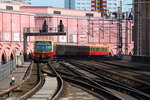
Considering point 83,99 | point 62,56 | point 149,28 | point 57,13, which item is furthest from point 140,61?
point 57,13

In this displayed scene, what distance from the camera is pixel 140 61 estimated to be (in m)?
48.5

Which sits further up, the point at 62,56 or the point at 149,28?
the point at 149,28

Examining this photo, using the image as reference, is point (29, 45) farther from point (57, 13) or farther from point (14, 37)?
point (57, 13)

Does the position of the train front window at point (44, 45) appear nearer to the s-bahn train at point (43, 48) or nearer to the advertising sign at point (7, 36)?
the s-bahn train at point (43, 48)

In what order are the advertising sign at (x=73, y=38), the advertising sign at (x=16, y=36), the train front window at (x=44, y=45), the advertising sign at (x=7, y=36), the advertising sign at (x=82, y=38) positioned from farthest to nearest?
the advertising sign at (x=82, y=38) → the advertising sign at (x=73, y=38) → the advertising sign at (x=16, y=36) → the advertising sign at (x=7, y=36) → the train front window at (x=44, y=45)

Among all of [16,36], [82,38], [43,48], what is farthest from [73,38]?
[43,48]

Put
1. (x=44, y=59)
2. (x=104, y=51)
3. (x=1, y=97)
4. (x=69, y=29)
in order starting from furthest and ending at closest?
(x=69, y=29) → (x=104, y=51) → (x=44, y=59) → (x=1, y=97)

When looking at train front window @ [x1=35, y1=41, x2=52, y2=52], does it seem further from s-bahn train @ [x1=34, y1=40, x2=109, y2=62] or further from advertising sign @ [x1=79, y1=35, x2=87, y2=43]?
advertising sign @ [x1=79, y1=35, x2=87, y2=43]

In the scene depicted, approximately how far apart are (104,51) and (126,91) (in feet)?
204

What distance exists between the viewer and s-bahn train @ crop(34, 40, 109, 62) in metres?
43.1

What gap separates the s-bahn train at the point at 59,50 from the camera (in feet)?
141

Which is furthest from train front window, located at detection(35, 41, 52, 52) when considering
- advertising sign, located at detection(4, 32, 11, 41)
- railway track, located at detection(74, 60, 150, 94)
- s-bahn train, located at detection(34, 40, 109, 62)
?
advertising sign, located at detection(4, 32, 11, 41)

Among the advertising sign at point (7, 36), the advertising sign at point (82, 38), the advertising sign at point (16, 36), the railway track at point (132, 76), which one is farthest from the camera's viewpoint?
the advertising sign at point (82, 38)

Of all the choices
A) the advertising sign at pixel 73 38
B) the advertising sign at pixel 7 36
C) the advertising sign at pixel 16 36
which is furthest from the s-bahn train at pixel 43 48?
the advertising sign at pixel 73 38
